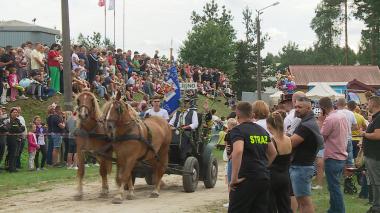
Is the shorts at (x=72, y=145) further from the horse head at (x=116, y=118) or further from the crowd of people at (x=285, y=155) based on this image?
the crowd of people at (x=285, y=155)

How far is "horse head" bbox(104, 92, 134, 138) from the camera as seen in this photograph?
1206cm

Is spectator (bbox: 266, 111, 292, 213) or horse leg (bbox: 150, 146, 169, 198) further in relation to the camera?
horse leg (bbox: 150, 146, 169, 198)

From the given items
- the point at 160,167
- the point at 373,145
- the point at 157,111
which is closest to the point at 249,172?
the point at 373,145

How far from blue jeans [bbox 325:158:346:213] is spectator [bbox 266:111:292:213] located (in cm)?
154

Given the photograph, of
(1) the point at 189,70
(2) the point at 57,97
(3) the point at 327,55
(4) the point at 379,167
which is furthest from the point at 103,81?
(3) the point at 327,55

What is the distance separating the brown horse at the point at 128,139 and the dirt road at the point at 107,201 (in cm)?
41

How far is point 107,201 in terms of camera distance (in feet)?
39.4

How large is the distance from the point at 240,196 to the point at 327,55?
308 feet

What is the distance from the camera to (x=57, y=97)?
23516mm

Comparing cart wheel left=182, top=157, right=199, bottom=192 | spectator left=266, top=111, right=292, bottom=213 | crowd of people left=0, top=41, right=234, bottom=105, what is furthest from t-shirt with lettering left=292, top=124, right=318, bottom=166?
crowd of people left=0, top=41, right=234, bottom=105

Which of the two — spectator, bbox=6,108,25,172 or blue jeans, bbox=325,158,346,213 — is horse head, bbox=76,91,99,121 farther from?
spectator, bbox=6,108,25,172

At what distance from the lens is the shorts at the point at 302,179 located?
889 cm

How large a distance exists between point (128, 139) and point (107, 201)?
1.26 m

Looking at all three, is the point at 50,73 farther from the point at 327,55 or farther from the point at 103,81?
the point at 327,55
